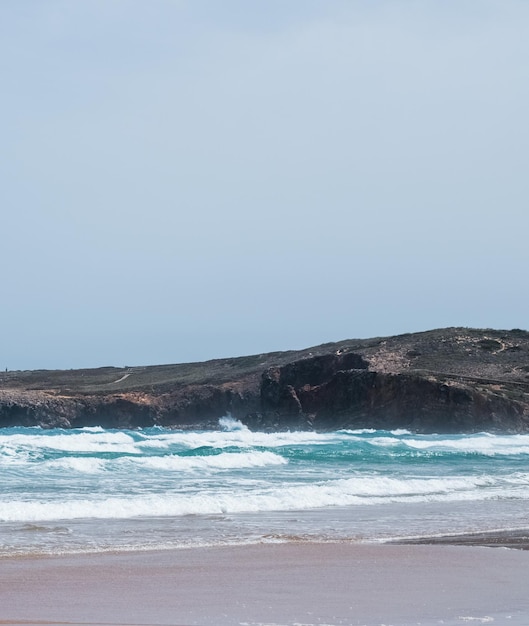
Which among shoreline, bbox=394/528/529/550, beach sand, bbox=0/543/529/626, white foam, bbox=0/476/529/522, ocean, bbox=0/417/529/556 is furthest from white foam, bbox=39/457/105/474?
beach sand, bbox=0/543/529/626

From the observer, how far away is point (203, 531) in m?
14.3

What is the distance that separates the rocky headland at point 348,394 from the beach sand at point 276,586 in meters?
41.5

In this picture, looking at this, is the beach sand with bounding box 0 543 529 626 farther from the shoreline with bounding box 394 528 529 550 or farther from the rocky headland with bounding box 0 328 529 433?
the rocky headland with bounding box 0 328 529 433

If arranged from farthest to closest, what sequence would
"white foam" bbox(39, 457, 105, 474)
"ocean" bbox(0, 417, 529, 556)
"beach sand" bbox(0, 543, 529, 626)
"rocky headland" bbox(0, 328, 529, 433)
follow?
"rocky headland" bbox(0, 328, 529, 433)
"white foam" bbox(39, 457, 105, 474)
"ocean" bbox(0, 417, 529, 556)
"beach sand" bbox(0, 543, 529, 626)

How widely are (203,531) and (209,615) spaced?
634 centimetres

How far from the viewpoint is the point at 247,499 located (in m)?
18.0

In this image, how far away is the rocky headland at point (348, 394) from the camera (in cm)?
5372

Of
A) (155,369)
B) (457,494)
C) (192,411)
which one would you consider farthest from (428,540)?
(155,369)

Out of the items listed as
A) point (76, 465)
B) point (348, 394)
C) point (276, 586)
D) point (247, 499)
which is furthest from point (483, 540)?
point (348, 394)

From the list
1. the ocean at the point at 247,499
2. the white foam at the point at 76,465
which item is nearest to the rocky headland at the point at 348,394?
the ocean at the point at 247,499

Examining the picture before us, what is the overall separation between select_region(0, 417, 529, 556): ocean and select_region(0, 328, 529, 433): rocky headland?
1861 cm

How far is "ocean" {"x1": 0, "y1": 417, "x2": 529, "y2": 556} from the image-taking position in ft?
45.5

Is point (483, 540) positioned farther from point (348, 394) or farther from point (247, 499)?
point (348, 394)

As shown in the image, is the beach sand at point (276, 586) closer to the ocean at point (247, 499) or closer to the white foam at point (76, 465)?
the ocean at point (247, 499)
